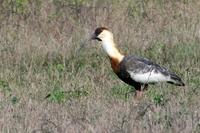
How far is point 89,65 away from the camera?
12.3 metres

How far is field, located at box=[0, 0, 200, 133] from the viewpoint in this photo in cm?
809

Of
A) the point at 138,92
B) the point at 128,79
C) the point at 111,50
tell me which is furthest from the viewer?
the point at 111,50

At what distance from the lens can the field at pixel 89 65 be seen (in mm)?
8094

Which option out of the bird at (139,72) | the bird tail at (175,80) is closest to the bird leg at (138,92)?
the bird at (139,72)

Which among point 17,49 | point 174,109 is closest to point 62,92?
point 174,109

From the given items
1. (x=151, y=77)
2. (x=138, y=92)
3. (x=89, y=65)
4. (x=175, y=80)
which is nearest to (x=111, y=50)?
(x=151, y=77)

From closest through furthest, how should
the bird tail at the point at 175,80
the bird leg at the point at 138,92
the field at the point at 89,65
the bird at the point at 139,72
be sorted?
the field at the point at 89,65 < the bird leg at the point at 138,92 < the bird tail at the point at 175,80 < the bird at the point at 139,72

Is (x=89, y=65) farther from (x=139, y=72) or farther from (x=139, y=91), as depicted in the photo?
(x=139, y=91)

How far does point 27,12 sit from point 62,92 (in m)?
5.26

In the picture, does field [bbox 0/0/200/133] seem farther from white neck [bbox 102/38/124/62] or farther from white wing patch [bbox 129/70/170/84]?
white neck [bbox 102/38/124/62]

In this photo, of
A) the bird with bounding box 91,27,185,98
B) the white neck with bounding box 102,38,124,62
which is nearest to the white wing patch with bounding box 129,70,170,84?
the bird with bounding box 91,27,185,98

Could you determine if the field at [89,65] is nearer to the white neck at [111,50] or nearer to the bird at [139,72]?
the bird at [139,72]

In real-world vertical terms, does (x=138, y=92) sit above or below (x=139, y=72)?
below

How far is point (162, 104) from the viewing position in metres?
8.97
